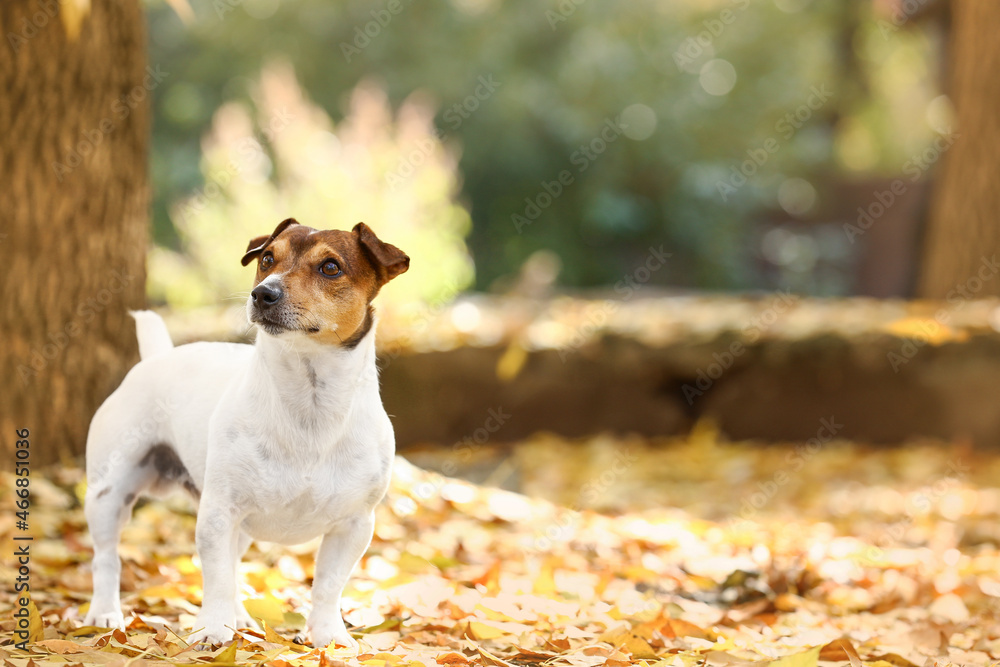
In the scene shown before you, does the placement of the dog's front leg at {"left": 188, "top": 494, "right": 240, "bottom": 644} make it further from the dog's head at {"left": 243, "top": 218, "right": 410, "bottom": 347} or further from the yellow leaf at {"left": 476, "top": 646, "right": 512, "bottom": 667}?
the yellow leaf at {"left": 476, "top": 646, "right": 512, "bottom": 667}

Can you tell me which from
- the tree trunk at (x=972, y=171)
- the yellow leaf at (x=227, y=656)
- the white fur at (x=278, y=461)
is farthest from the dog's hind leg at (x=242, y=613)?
the tree trunk at (x=972, y=171)

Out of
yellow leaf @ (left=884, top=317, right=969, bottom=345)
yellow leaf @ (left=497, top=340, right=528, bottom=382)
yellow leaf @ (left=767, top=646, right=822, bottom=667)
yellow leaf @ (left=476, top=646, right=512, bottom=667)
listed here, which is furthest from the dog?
yellow leaf @ (left=884, top=317, right=969, bottom=345)

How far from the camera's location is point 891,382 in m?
6.50

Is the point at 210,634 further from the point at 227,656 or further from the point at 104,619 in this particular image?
the point at 104,619

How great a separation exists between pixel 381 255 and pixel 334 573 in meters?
0.81

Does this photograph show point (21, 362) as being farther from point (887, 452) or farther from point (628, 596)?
point (887, 452)

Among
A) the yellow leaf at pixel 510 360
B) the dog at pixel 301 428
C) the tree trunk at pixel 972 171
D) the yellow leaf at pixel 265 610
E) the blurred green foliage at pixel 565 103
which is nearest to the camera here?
the dog at pixel 301 428

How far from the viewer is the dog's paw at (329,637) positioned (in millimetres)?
2350

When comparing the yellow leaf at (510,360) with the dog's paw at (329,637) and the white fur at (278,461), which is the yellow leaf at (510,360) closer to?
the white fur at (278,461)

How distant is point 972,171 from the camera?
779 centimetres

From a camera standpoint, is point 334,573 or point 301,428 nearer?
point 301,428

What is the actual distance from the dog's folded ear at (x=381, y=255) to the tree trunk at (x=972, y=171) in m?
Result: 6.79

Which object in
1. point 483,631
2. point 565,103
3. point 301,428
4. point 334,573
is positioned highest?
point 565,103

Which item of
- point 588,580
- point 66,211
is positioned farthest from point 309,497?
point 66,211
